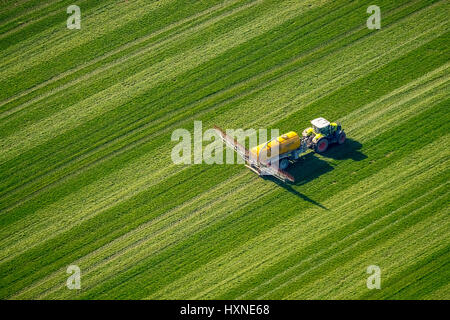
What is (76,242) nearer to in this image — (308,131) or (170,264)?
(170,264)

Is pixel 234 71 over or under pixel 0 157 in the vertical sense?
over

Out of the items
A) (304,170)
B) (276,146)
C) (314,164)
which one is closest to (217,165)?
(276,146)

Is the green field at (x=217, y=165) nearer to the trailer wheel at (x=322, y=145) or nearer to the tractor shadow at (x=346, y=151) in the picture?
the tractor shadow at (x=346, y=151)

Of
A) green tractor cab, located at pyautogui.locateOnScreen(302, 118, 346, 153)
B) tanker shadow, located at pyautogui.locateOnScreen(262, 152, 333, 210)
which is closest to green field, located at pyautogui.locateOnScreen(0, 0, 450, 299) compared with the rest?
tanker shadow, located at pyautogui.locateOnScreen(262, 152, 333, 210)

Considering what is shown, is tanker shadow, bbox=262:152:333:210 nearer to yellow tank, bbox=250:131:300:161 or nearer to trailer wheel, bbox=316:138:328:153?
trailer wheel, bbox=316:138:328:153
